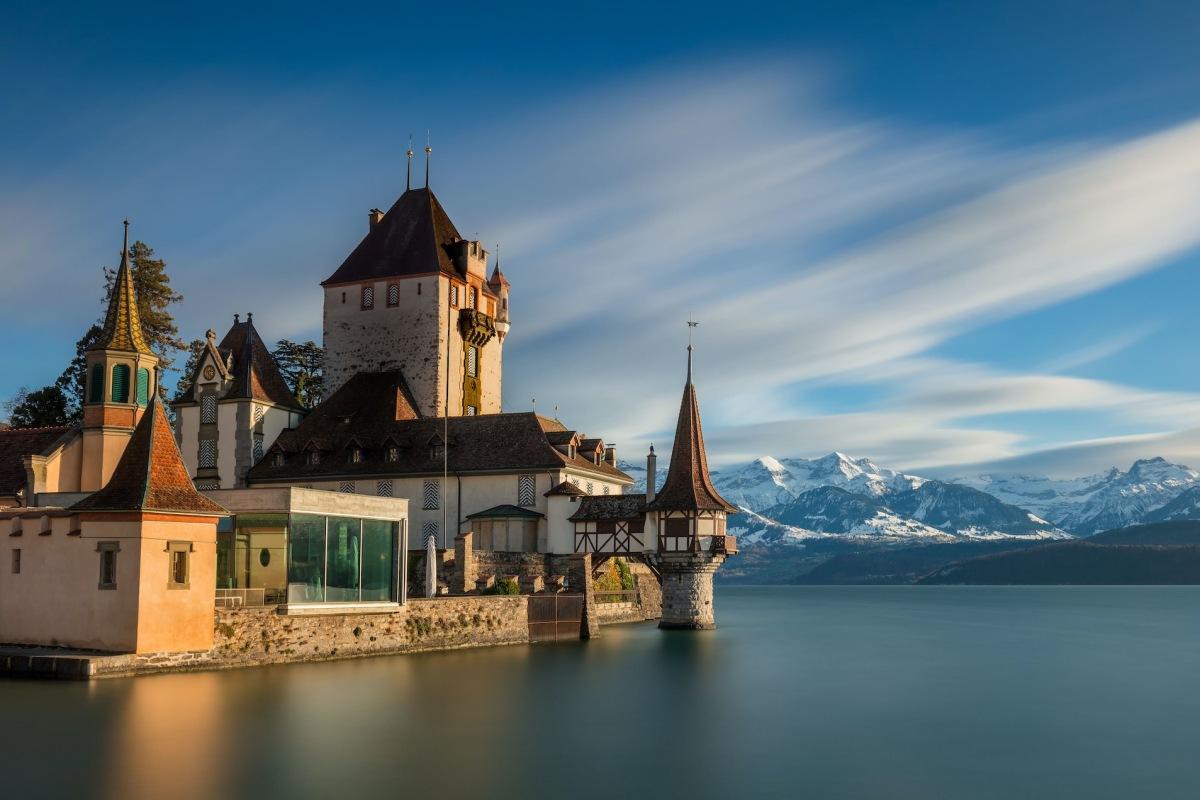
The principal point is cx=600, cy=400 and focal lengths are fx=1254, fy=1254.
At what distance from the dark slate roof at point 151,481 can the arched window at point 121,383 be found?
11.7 meters

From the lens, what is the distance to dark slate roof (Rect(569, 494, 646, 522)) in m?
57.7

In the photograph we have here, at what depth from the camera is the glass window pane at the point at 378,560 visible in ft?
133

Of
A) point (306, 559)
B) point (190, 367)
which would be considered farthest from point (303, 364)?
point (306, 559)

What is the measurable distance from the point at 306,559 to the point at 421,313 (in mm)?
33385

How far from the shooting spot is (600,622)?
6188 centimetres

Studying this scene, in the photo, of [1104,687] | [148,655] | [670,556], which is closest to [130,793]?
[148,655]

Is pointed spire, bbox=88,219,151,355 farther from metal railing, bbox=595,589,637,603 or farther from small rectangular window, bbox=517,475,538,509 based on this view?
metal railing, bbox=595,589,637,603

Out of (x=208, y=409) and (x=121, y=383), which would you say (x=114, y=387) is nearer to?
(x=121, y=383)

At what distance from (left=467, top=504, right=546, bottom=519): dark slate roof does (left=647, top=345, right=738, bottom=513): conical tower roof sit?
17.9 ft

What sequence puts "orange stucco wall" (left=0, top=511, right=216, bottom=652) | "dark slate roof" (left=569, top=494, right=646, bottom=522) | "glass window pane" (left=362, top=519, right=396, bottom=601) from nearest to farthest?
"orange stucco wall" (left=0, top=511, right=216, bottom=652), "glass window pane" (left=362, top=519, right=396, bottom=601), "dark slate roof" (left=569, top=494, right=646, bottom=522)

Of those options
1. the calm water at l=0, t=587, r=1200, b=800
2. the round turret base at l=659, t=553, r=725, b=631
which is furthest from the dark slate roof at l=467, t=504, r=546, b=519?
the calm water at l=0, t=587, r=1200, b=800

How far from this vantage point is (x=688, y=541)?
56.7 m

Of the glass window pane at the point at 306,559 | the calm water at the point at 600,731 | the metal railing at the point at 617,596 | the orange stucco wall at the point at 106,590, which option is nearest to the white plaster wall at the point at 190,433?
the metal railing at the point at 617,596

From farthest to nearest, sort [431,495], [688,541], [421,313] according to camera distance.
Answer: [421,313]
[431,495]
[688,541]
